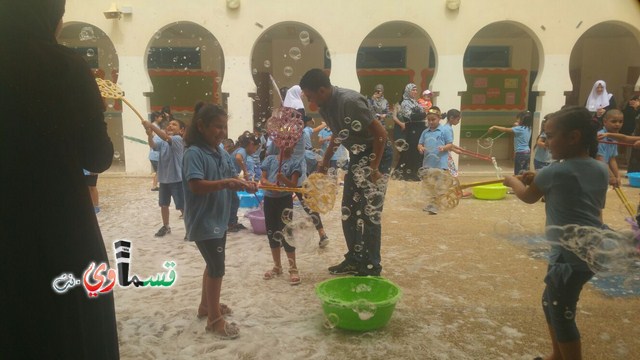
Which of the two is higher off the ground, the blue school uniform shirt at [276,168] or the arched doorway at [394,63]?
the arched doorway at [394,63]

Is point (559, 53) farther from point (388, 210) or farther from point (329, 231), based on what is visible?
point (329, 231)

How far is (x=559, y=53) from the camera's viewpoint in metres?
9.98

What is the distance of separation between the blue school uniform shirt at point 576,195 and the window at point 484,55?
36.7 feet

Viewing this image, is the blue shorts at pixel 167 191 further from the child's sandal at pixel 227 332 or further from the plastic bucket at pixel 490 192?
the plastic bucket at pixel 490 192

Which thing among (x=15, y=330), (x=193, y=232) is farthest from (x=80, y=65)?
(x=193, y=232)

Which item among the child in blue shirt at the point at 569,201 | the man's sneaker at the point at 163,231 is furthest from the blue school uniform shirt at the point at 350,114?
the man's sneaker at the point at 163,231

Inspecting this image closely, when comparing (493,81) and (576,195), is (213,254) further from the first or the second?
(493,81)

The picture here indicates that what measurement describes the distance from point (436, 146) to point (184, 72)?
27.1ft

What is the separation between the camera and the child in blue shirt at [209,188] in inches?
110

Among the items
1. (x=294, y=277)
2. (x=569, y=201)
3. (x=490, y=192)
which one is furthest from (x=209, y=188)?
(x=490, y=192)

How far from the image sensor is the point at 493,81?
1280cm

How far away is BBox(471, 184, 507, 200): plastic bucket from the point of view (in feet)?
25.3

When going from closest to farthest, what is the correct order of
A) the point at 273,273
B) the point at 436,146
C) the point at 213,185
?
the point at 213,185
the point at 273,273
the point at 436,146

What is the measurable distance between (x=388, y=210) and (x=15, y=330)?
587 cm
